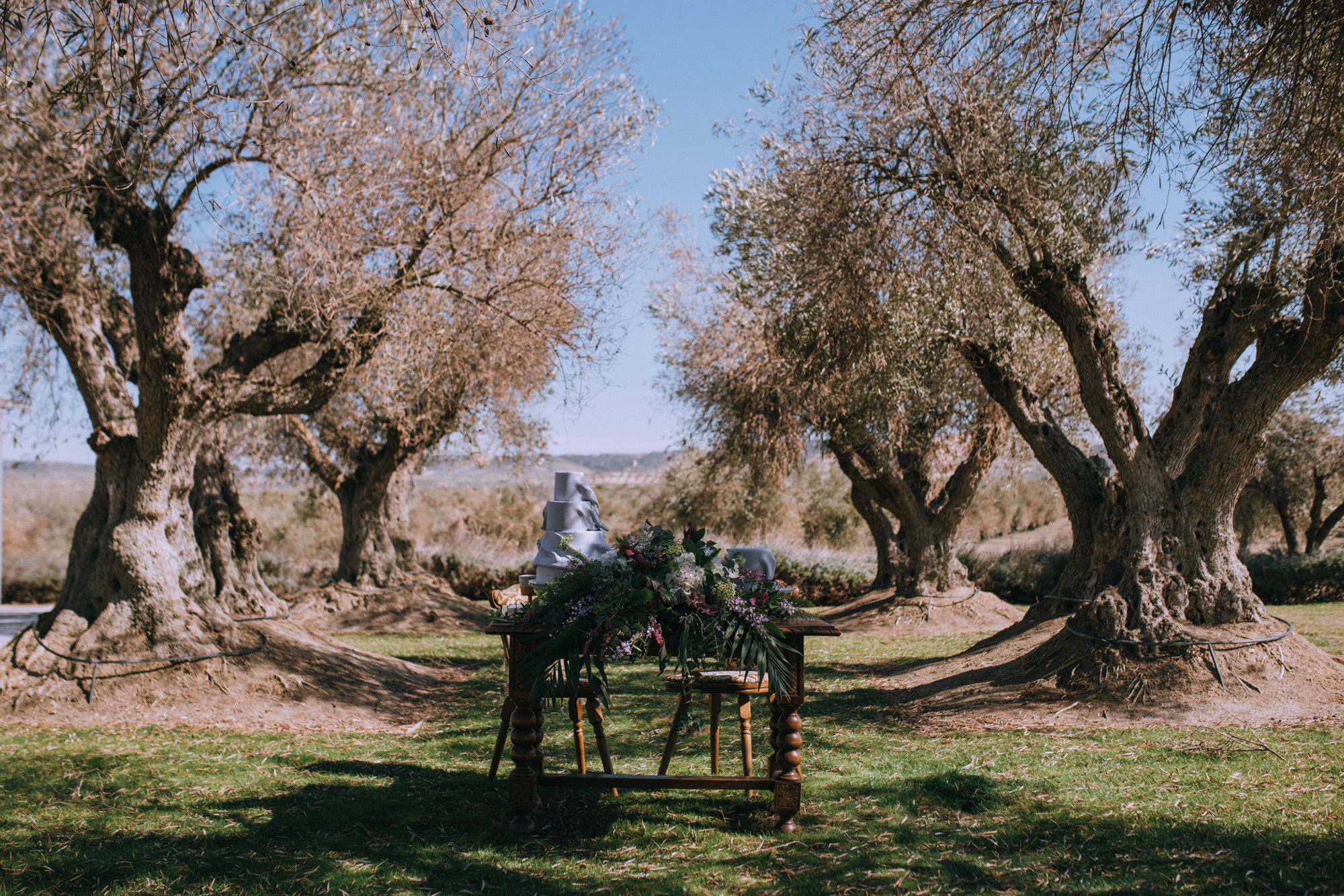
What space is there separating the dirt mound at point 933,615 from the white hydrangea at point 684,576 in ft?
31.5

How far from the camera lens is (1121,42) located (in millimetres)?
6973

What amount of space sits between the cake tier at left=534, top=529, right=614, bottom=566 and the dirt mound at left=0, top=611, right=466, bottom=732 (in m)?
3.32

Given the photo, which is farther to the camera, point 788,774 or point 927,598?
point 927,598

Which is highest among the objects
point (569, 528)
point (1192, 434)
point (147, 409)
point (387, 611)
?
point (147, 409)

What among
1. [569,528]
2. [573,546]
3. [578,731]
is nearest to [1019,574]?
[578,731]

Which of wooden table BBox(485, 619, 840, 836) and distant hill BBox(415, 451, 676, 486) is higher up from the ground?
distant hill BBox(415, 451, 676, 486)

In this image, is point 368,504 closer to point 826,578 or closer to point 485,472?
point 485,472

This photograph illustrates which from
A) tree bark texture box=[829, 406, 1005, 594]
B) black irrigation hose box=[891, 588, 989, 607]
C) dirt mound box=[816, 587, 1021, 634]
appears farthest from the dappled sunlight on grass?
tree bark texture box=[829, 406, 1005, 594]

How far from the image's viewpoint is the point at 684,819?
4645 mm

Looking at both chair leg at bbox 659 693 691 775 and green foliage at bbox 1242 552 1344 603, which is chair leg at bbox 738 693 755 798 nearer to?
chair leg at bbox 659 693 691 775

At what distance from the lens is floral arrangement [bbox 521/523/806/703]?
163 inches

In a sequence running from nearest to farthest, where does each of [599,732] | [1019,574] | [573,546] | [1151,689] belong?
[573,546], [599,732], [1151,689], [1019,574]

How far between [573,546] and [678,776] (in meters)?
1.29

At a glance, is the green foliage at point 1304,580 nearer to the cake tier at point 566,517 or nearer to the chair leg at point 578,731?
the chair leg at point 578,731
